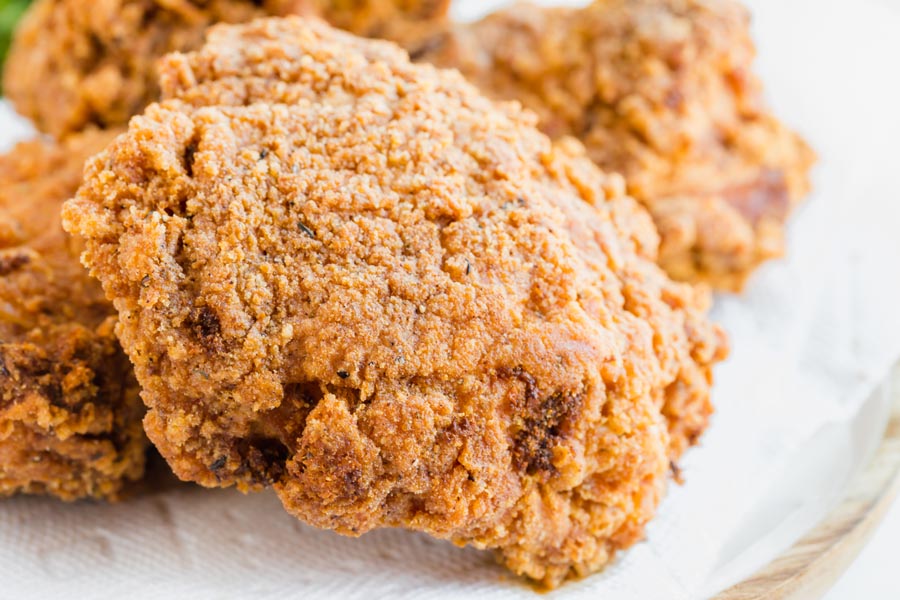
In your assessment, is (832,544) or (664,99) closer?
(832,544)

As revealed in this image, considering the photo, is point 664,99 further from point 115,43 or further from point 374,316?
point 115,43

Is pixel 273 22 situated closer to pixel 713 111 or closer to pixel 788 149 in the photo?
pixel 713 111

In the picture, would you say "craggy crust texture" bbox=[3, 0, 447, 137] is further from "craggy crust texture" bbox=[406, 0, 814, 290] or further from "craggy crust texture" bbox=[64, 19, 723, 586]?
"craggy crust texture" bbox=[64, 19, 723, 586]

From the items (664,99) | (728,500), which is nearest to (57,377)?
(728,500)

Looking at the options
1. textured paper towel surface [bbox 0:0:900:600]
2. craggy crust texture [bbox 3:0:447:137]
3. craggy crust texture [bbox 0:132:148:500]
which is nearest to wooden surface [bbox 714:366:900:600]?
textured paper towel surface [bbox 0:0:900:600]

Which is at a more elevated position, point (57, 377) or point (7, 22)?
point (7, 22)
